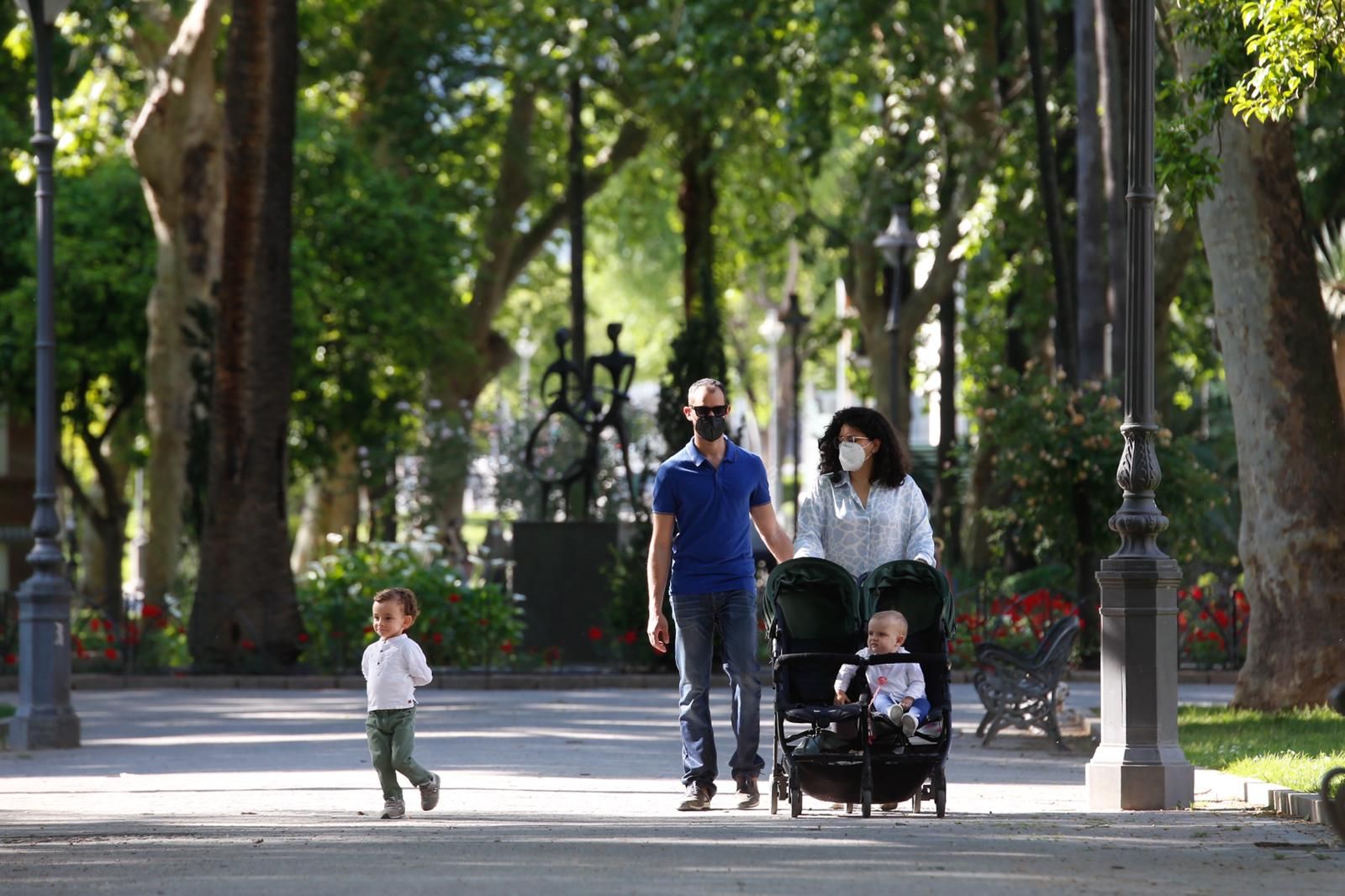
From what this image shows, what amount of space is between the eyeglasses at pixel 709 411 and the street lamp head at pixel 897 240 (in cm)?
1905

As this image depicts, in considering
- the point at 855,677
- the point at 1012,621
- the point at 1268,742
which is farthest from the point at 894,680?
the point at 1012,621

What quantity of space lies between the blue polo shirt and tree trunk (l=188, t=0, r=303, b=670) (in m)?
13.5

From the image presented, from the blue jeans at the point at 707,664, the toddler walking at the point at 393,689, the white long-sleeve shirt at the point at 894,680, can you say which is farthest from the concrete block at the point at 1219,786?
the toddler walking at the point at 393,689

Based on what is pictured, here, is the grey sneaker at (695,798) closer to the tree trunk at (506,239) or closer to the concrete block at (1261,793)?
the concrete block at (1261,793)

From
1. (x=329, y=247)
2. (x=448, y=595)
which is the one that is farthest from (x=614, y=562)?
(x=329, y=247)

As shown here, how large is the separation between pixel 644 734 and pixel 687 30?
53.3 feet

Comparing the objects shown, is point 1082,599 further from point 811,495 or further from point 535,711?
point 811,495

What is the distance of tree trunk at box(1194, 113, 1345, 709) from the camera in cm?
1628

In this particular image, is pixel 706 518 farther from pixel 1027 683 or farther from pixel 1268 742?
pixel 1027 683

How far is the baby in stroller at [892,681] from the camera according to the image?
32.3ft

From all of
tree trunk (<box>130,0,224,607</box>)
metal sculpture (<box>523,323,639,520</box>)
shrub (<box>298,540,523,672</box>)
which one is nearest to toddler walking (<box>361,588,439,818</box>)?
shrub (<box>298,540,523,672</box>)

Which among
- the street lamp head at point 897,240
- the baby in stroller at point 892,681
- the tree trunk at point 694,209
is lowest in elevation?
the baby in stroller at point 892,681

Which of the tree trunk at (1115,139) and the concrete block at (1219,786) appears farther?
the tree trunk at (1115,139)

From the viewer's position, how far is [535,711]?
19.0 metres
